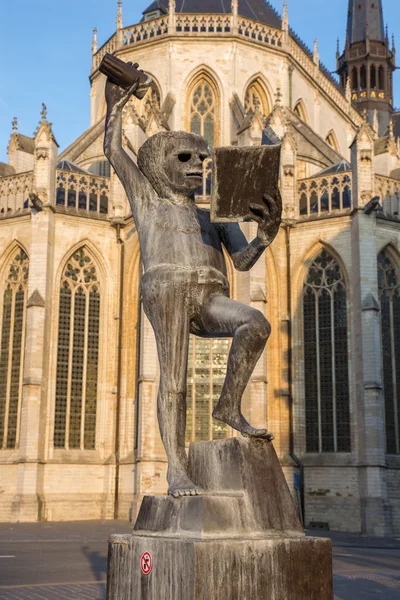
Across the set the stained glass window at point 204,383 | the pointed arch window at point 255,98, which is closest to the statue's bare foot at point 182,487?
the stained glass window at point 204,383

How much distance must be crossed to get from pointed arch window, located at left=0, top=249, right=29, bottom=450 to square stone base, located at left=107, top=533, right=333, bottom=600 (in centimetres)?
2373

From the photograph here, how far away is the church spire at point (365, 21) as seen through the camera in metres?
60.9

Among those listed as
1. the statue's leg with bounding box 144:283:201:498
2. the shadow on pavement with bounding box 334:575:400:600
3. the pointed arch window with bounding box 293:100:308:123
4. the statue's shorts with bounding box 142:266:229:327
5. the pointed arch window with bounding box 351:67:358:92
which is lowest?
the shadow on pavement with bounding box 334:575:400:600

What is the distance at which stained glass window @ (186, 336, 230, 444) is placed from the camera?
1037 inches

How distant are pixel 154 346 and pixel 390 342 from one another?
8406 millimetres

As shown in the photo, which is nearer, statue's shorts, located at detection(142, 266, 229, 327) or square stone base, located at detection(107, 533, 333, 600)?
square stone base, located at detection(107, 533, 333, 600)

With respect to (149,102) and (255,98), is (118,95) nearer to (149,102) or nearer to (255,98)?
(149,102)

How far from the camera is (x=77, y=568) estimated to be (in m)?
10.8

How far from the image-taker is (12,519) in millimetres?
24688

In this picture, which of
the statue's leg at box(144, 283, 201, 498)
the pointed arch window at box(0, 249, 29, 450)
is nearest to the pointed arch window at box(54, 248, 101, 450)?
the pointed arch window at box(0, 249, 29, 450)

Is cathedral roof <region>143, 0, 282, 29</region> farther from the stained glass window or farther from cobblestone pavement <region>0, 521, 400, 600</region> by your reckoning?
cobblestone pavement <region>0, 521, 400, 600</region>

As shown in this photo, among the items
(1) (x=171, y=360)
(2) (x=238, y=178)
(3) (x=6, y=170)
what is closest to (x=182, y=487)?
(1) (x=171, y=360)

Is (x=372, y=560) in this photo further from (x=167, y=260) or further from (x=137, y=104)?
(x=137, y=104)

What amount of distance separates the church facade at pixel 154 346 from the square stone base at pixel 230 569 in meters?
20.3
